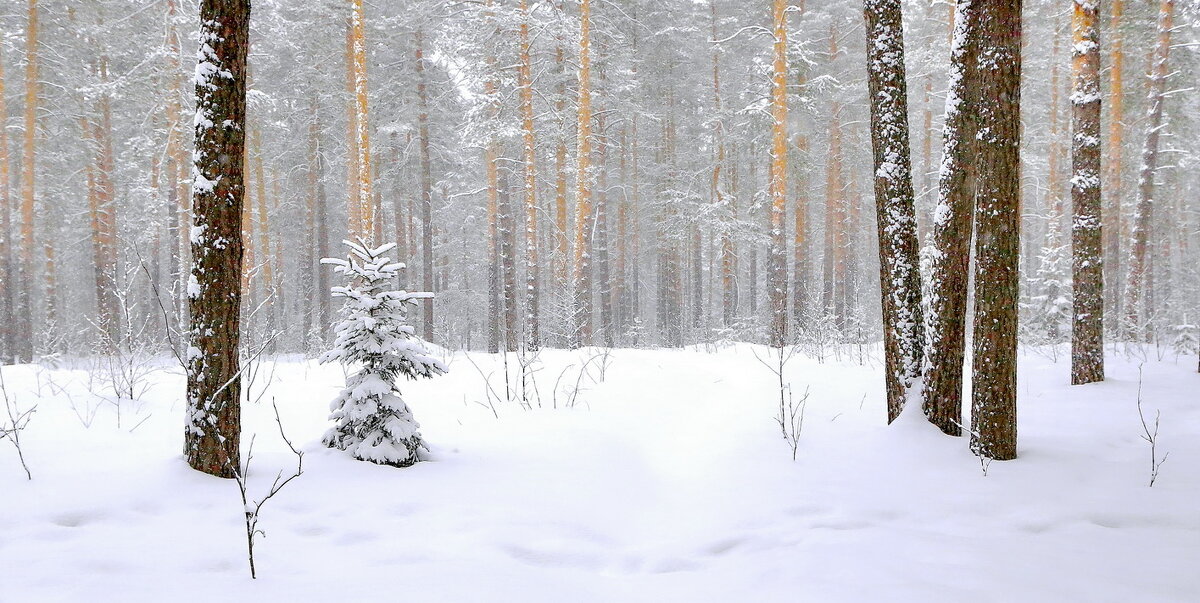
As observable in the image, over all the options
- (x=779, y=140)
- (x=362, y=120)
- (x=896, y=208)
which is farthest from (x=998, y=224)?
(x=362, y=120)

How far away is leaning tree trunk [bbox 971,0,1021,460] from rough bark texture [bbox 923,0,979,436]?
395mm

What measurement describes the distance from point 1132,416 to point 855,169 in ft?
63.0

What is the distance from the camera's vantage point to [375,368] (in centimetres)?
409

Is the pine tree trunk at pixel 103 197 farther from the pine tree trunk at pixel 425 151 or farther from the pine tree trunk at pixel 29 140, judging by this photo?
the pine tree trunk at pixel 425 151

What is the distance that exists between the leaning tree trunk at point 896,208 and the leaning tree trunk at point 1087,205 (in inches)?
145

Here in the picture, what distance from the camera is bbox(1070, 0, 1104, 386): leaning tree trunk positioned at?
705cm

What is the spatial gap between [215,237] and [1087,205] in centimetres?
883

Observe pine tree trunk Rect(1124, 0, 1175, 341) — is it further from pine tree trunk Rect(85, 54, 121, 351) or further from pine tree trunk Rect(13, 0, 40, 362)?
pine tree trunk Rect(13, 0, 40, 362)

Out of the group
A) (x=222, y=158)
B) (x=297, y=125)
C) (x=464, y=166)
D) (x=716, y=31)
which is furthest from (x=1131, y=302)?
(x=297, y=125)

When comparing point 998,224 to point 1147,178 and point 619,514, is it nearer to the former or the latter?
point 619,514

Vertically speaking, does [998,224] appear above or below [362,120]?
below

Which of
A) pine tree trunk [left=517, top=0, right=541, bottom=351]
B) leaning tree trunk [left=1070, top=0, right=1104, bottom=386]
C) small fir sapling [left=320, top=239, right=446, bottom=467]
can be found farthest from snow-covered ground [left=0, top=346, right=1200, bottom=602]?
pine tree trunk [left=517, top=0, right=541, bottom=351]

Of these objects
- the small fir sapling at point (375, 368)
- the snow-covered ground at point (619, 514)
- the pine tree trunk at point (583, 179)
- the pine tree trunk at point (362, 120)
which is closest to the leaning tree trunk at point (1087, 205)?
the snow-covered ground at point (619, 514)

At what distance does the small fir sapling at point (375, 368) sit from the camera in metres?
4.03
